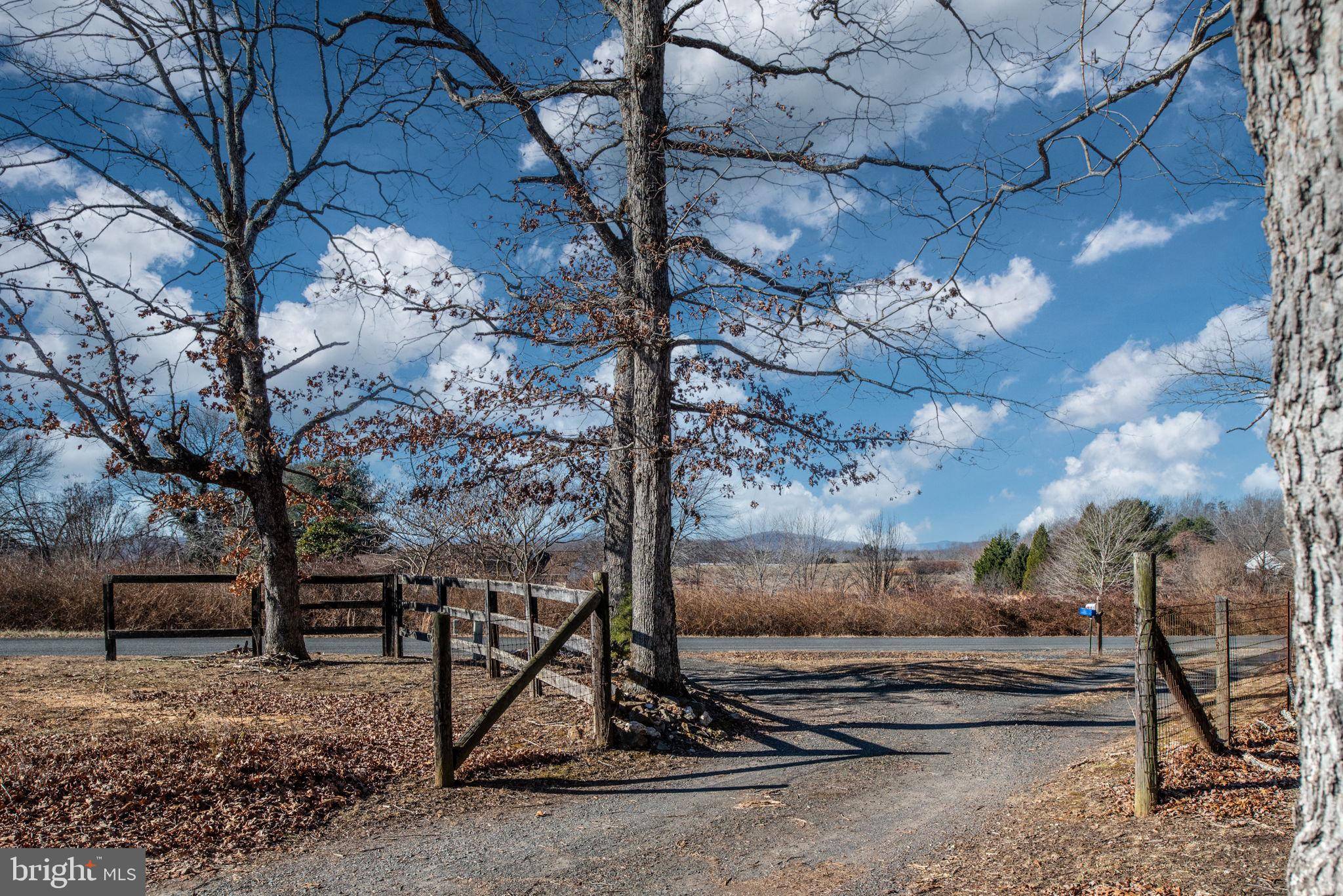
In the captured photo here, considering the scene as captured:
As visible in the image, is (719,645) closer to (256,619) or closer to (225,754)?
(256,619)

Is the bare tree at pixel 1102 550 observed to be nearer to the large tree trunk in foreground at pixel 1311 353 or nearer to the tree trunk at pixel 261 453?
the tree trunk at pixel 261 453

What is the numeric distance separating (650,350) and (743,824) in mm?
5856

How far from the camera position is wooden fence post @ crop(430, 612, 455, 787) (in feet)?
22.5

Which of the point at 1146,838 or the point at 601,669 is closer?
the point at 1146,838

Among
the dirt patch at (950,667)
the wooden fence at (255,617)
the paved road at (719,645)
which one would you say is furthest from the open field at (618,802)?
the paved road at (719,645)

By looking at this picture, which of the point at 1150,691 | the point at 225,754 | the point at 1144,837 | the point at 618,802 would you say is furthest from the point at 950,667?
the point at 225,754

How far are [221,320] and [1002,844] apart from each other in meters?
13.0

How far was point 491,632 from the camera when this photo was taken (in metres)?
11.6

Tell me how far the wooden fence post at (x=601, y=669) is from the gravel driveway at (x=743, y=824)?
83 cm

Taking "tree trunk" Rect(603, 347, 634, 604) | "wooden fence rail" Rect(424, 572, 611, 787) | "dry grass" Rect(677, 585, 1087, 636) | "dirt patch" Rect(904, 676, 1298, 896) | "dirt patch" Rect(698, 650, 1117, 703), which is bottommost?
"dry grass" Rect(677, 585, 1087, 636)

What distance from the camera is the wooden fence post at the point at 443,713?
6871 mm

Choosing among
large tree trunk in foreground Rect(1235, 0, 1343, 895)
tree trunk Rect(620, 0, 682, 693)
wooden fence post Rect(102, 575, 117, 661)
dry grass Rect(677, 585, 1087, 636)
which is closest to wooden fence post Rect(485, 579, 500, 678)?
tree trunk Rect(620, 0, 682, 693)

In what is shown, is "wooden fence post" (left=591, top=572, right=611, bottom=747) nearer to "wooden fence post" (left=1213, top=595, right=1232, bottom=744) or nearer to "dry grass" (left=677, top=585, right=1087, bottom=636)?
"wooden fence post" (left=1213, top=595, right=1232, bottom=744)

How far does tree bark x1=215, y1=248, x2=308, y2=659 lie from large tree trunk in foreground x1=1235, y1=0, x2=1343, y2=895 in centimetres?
1315
